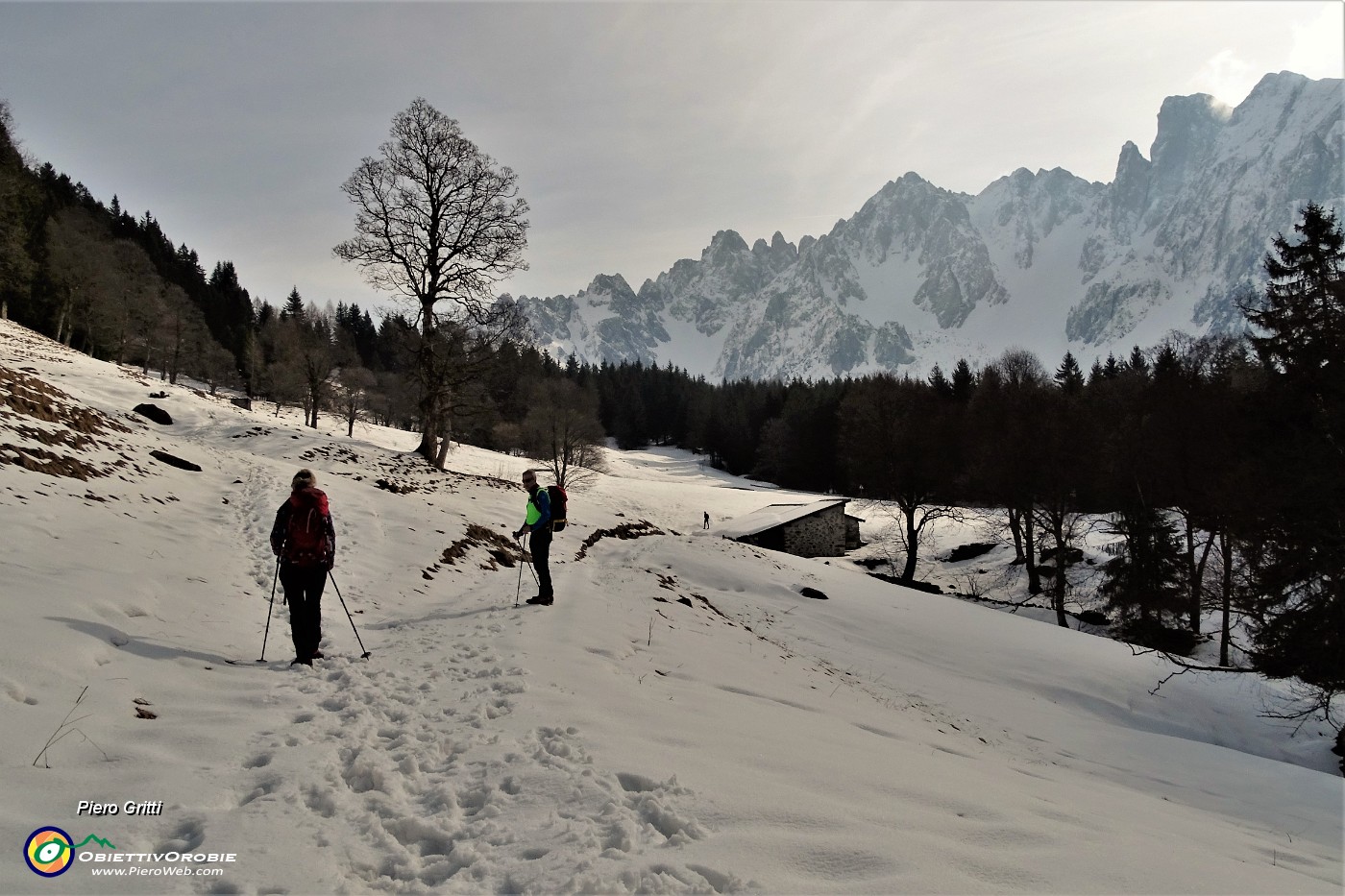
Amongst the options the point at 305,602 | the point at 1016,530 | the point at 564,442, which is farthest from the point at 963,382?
the point at 305,602

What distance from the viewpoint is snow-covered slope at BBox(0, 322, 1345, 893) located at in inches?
132

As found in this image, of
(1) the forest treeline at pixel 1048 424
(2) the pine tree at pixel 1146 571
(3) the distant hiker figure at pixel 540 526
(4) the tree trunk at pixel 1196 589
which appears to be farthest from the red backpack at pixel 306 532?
(4) the tree trunk at pixel 1196 589

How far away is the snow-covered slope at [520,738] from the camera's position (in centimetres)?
334

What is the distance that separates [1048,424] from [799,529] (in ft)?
56.6

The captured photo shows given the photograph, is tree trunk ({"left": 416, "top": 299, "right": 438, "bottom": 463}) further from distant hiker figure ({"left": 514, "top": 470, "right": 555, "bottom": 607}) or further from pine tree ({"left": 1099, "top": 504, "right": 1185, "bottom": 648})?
pine tree ({"left": 1099, "top": 504, "right": 1185, "bottom": 648})

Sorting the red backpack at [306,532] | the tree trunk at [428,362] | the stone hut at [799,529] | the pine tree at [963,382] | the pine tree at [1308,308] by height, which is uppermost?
the pine tree at [963,382]

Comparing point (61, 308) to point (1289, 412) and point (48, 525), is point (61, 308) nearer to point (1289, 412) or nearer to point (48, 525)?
point (48, 525)

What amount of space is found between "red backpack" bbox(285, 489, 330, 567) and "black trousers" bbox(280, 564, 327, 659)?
0.11m

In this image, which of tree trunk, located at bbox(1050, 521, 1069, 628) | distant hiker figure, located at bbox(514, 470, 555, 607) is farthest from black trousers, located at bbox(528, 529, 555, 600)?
tree trunk, located at bbox(1050, 521, 1069, 628)

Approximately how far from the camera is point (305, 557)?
6910 mm

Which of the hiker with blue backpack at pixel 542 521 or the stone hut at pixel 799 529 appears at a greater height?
the hiker with blue backpack at pixel 542 521

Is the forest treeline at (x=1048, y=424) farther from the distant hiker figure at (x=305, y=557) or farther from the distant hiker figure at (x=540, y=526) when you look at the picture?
the distant hiker figure at (x=305, y=557)

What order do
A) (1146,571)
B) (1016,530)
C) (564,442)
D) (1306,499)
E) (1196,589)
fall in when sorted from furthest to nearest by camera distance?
(564,442)
(1016,530)
(1146,571)
(1196,589)
(1306,499)

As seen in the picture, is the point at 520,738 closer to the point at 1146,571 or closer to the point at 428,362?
the point at 428,362
